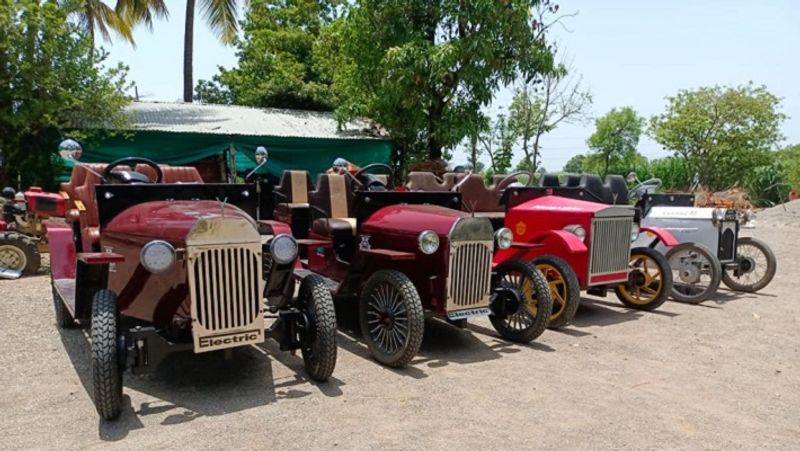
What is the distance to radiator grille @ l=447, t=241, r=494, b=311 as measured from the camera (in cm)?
457

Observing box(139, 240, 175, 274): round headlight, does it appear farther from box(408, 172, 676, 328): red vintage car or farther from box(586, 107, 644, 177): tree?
box(586, 107, 644, 177): tree

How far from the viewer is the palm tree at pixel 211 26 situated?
63.8 feet

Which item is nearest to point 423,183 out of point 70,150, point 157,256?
point 70,150

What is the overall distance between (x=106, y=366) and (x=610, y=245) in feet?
15.9

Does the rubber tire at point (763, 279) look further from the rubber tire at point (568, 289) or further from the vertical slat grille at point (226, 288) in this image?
the vertical slat grille at point (226, 288)

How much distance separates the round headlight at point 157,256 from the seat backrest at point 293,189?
4235 millimetres

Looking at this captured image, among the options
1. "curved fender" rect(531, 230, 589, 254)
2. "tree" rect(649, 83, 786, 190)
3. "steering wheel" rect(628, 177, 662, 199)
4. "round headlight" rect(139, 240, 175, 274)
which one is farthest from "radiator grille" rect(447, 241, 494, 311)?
"tree" rect(649, 83, 786, 190)

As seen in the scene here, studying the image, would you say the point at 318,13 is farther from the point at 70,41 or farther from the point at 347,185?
the point at 347,185

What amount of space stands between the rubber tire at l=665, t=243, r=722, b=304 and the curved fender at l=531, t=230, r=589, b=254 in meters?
2.00

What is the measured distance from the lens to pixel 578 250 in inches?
228

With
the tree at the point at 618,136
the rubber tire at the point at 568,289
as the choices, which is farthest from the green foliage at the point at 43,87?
the tree at the point at 618,136

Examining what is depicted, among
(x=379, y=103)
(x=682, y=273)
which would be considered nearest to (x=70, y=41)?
(x=379, y=103)

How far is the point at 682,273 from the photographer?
→ 7.21 meters

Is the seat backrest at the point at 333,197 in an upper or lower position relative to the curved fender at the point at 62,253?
upper
